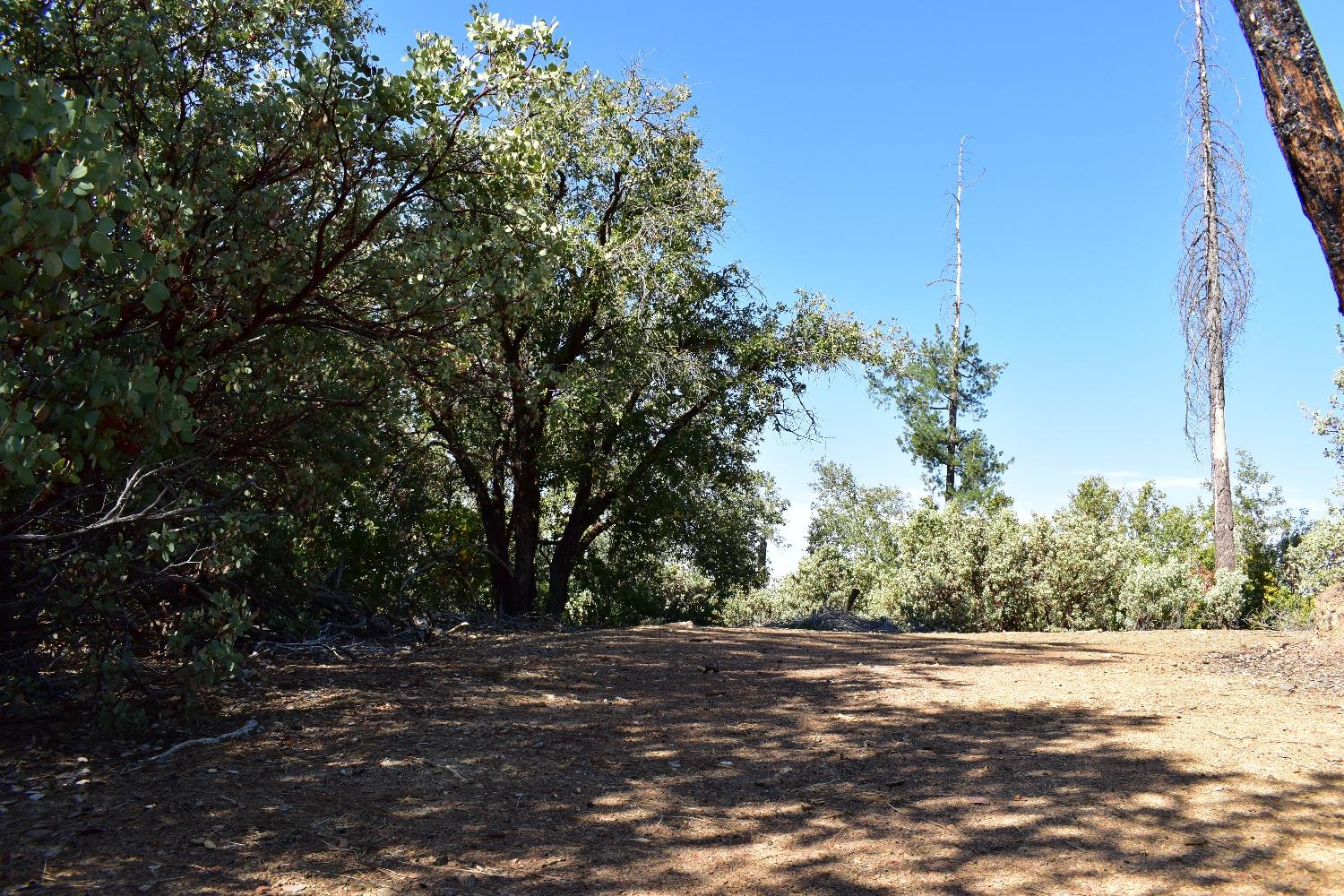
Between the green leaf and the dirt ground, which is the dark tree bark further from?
the green leaf

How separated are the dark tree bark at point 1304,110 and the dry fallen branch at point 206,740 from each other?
21.2 ft

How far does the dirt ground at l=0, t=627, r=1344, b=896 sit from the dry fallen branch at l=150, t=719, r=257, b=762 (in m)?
0.09

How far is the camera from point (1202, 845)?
3354 millimetres

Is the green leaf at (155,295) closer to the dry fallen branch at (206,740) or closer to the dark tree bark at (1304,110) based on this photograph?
the dry fallen branch at (206,740)

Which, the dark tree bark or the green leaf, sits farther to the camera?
the dark tree bark

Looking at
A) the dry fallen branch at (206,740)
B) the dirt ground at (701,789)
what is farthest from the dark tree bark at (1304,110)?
the dry fallen branch at (206,740)

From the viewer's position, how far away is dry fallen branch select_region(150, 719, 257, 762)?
4.40 metres

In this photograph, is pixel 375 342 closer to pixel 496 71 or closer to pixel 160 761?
pixel 496 71

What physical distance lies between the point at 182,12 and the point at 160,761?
499 centimetres

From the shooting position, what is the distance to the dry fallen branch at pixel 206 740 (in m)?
4.40

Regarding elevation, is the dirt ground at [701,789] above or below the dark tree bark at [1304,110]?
below

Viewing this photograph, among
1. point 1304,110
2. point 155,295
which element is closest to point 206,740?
point 155,295

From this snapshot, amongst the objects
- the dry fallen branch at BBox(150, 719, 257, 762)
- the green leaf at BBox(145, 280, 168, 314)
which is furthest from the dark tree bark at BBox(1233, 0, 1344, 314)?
the dry fallen branch at BBox(150, 719, 257, 762)

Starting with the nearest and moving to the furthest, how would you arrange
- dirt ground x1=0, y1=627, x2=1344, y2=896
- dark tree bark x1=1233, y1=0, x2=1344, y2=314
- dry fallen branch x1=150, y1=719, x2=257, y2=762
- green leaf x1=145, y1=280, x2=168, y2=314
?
dirt ground x1=0, y1=627, x2=1344, y2=896, green leaf x1=145, y1=280, x2=168, y2=314, dry fallen branch x1=150, y1=719, x2=257, y2=762, dark tree bark x1=1233, y1=0, x2=1344, y2=314
